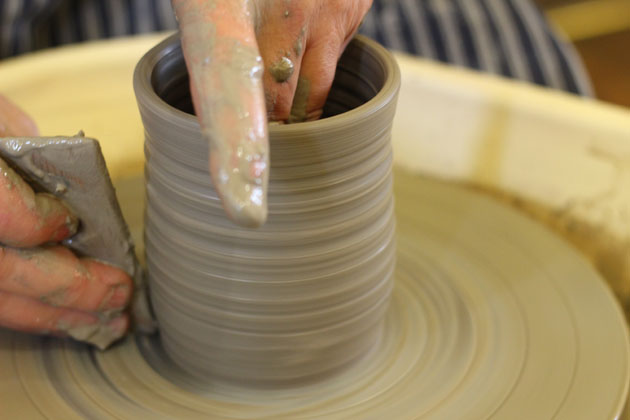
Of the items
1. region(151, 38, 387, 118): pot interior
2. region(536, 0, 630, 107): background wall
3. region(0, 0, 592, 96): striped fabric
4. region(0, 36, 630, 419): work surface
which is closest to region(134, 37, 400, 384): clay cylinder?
region(151, 38, 387, 118): pot interior

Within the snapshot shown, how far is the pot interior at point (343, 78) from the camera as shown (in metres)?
0.89

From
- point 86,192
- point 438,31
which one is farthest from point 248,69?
point 438,31

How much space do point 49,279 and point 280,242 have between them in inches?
11.5

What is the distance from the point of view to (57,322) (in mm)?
936

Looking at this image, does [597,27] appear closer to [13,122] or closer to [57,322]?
[13,122]

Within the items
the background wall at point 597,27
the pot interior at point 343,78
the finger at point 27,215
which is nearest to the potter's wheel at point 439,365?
the finger at point 27,215

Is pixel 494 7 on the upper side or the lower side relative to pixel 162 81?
lower

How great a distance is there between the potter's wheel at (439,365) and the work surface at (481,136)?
→ 0.02m

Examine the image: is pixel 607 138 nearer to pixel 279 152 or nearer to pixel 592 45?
pixel 279 152

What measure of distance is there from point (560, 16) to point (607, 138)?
220cm

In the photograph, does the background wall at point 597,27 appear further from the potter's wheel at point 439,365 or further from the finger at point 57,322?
the finger at point 57,322

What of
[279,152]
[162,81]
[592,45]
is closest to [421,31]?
[162,81]

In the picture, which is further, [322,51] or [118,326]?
[118,326]

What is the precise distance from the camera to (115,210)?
902mm
